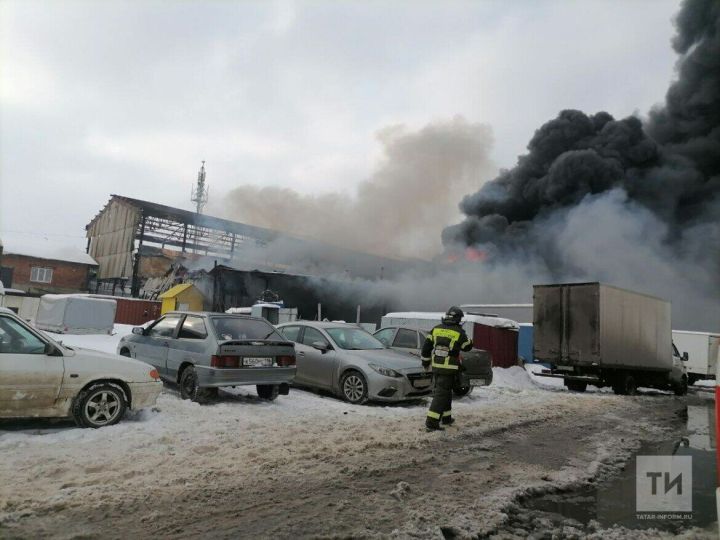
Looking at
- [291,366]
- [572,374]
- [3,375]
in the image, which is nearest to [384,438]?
[291,366]

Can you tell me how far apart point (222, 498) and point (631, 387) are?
13105 mm

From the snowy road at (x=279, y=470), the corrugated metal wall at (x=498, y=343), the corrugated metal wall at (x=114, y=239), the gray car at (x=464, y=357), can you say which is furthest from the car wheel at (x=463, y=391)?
the corrugated metal wall at (x=114, y=239)

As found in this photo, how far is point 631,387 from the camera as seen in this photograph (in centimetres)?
1323

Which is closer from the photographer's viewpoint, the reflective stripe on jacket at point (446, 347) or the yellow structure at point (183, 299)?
the reflective stripe on jacket at point (446, 347)

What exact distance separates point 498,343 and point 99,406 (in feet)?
45.9

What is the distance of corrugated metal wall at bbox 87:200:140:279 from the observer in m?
38.2

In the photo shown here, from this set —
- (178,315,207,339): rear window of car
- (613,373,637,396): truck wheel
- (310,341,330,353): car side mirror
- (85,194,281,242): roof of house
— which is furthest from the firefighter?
(85,194,281,242): roof of house

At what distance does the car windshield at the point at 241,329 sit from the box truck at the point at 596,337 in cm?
864

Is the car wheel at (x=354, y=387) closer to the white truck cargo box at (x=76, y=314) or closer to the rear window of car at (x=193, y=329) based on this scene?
the rear window of car at (x=193, y=329)

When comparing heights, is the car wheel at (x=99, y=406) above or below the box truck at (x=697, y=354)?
below

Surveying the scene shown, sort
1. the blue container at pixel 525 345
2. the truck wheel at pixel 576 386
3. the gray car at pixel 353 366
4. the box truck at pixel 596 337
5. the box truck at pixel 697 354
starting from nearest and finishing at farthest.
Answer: the gray car at pixel 353 366 < the box truck at pixel 596 337 < the truck wheel at pixel 576 386 < the blue container at pixel 525 345 < the box truck at pixel 697 354

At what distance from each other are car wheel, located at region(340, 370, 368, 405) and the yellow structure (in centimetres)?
2192

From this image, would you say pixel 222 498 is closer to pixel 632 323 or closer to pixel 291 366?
pixel 291 366

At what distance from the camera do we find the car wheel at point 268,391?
7496 mm
